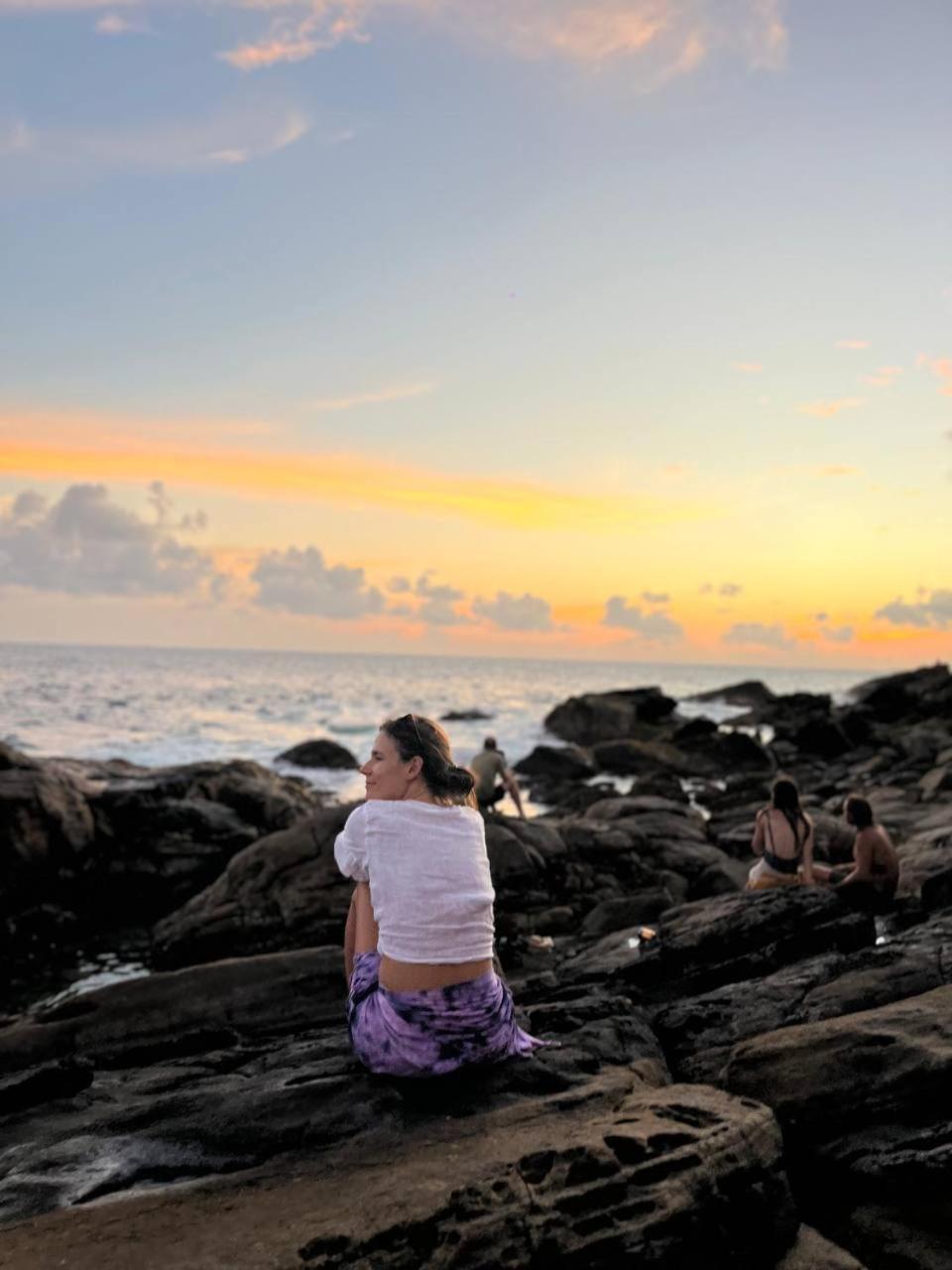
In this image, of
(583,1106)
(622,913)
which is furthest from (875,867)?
(583,1106)

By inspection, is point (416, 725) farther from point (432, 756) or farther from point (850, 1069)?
point (850, 1069)

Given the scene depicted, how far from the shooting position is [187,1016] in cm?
902

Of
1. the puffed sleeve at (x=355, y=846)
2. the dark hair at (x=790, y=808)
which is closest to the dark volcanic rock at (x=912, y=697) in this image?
the dark hair at (x=790, y=808)

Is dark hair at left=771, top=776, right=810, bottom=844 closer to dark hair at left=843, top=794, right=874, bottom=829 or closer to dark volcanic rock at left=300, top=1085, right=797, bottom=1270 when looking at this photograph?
dark hair at left=843, top=794, right=874, bottom=829

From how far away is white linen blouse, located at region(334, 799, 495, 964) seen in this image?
5.01 m

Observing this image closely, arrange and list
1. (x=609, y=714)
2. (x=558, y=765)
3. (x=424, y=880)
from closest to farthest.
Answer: (x=424, y=880), (x=558, y=765), (x=609, y=714)

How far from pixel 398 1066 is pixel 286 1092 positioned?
637 mm

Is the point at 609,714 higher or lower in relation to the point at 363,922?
lower

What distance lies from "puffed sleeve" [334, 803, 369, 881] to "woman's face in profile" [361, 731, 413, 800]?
132 mm

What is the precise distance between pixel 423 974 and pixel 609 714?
A: 4613 centimetres

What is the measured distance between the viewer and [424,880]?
16.4 ft

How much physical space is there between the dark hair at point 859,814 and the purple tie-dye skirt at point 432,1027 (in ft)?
23.2

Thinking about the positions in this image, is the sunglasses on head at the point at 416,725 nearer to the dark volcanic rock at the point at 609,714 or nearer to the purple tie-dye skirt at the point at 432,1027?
the purple tie-dye skirt at the point at 432,1027

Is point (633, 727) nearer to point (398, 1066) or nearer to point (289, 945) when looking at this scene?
Answer: point (289, 945)
